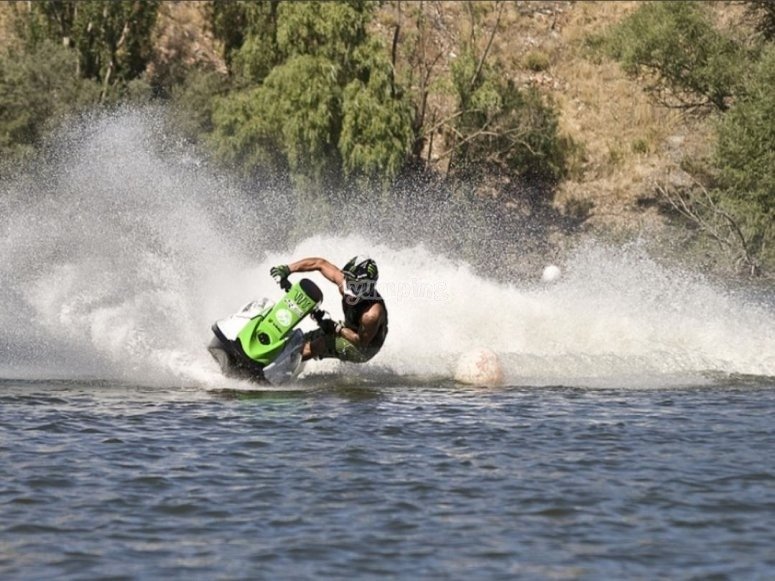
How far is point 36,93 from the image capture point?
34438 millimetres

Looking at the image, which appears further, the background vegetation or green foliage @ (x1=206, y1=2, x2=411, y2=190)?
A: green foliage @ (x1=206, y1=2, x2=411, y2=190)

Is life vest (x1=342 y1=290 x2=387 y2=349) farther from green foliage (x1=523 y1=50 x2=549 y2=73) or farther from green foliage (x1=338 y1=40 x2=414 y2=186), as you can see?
green foliage (x1=523 y1=50 x2=549 y2=73)

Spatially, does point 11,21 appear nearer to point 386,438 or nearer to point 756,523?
point 386,438

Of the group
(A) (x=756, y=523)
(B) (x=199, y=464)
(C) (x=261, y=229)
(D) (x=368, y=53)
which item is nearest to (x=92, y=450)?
(B) (x=199, y=464)

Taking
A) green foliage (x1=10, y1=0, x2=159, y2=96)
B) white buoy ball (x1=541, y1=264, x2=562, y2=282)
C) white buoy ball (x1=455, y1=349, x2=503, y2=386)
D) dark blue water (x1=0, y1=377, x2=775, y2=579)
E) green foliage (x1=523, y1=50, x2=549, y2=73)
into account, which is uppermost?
green foliage (x1=523, y1=50, x2=549, y2=73)

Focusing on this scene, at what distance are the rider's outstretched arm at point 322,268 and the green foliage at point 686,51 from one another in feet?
A: 74.5

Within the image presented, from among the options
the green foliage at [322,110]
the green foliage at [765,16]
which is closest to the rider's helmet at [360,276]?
the green foliage at [322,110]

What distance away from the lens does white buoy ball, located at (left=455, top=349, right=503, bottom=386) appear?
572 inches

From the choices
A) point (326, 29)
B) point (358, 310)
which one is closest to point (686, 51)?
point (326, 29)

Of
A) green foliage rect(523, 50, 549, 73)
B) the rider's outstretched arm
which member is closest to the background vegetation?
green foliage rect(523, 50, 549, 73)

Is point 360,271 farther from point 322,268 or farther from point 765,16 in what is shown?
point 765,16

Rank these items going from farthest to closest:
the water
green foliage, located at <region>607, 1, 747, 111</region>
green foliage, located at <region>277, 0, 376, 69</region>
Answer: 1. green foliage, located at <region>607, 1, 747, 111</region>
2. green foliage, located at <region>277, 0, 376, 69</region>
3. the water

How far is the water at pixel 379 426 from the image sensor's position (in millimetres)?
8281

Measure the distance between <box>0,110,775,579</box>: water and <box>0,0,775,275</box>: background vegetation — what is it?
11.6 metres
